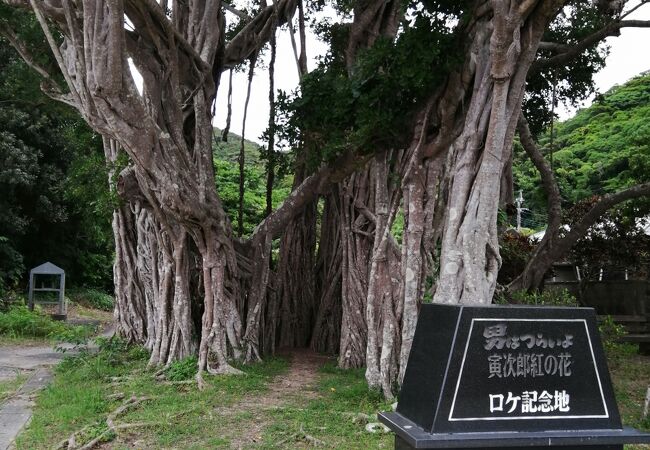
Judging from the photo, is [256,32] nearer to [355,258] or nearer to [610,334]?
[355,258]

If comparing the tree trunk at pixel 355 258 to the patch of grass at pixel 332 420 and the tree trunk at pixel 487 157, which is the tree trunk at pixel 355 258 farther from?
the tree trunk at pixel 487 157

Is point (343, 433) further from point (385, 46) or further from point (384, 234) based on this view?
point (385, 46)

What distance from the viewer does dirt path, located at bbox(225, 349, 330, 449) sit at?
496 centimetres

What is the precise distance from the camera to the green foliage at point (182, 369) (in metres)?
7.02

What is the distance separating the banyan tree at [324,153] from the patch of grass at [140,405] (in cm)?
40

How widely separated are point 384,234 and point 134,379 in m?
3.08

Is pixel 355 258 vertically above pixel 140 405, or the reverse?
pixel 355 258

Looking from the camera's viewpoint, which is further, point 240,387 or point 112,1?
point 240,387

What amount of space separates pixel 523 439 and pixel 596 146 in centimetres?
2089

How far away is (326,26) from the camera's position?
31.7ft

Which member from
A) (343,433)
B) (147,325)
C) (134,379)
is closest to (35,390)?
(134,379)

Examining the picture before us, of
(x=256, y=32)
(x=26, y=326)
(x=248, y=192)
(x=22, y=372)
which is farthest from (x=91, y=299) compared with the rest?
(x=256, y=32)

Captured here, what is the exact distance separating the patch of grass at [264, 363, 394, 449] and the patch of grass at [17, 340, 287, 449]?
1.34 feet

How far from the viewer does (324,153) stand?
7.07 meters
